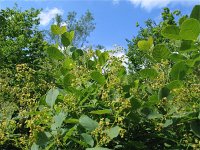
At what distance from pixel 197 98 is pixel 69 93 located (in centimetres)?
54

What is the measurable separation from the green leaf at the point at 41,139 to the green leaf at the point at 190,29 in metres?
0.67

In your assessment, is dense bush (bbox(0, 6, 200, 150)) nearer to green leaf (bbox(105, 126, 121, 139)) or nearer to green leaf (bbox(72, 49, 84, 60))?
green leaf (bbox(105, 126, 121, 139))

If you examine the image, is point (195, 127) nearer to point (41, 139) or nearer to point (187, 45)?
point (187, 45)

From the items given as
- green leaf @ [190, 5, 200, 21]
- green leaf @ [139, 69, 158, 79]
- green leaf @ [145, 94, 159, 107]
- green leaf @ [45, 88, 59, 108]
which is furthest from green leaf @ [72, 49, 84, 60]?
green leaf @ [190, 5, 200, 21]

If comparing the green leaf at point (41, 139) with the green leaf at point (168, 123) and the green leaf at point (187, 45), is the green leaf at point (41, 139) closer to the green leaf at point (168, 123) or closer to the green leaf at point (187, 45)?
the green leaf at point (168, 123)

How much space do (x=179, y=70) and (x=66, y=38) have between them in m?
0.65

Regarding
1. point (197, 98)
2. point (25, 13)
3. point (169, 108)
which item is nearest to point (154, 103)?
point (169, 108)

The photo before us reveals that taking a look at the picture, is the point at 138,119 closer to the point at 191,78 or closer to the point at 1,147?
the point at 191,78

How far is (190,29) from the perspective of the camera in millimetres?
1468

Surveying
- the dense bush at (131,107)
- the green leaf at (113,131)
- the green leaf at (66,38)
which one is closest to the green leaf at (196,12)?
the dense bush at (131,107)

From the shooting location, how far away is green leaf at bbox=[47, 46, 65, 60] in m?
1.86

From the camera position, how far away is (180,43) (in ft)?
5.37

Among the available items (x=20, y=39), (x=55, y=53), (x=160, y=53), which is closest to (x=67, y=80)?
(x=55, y=53)

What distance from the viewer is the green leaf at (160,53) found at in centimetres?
165
